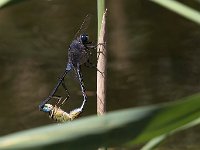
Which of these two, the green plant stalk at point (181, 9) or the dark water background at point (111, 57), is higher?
the green plant stalk at point (181, 9)

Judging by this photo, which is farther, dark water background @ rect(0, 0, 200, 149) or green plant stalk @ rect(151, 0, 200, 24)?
dark water background @ rect(0, 0, 200, 149)

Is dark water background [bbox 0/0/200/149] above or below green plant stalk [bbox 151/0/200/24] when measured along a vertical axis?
below

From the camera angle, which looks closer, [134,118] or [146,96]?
[134,118]

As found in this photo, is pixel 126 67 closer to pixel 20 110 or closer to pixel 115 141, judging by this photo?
pixel 20 110

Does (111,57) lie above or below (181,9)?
below

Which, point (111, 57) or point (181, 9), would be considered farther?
point (111, 57)

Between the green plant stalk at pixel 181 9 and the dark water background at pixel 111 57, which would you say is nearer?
the green plant stalk at pixel 181 9

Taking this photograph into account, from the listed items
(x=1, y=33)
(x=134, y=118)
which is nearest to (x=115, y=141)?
(x=134, y=118)

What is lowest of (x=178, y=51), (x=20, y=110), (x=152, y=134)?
(x=20, y=110)
